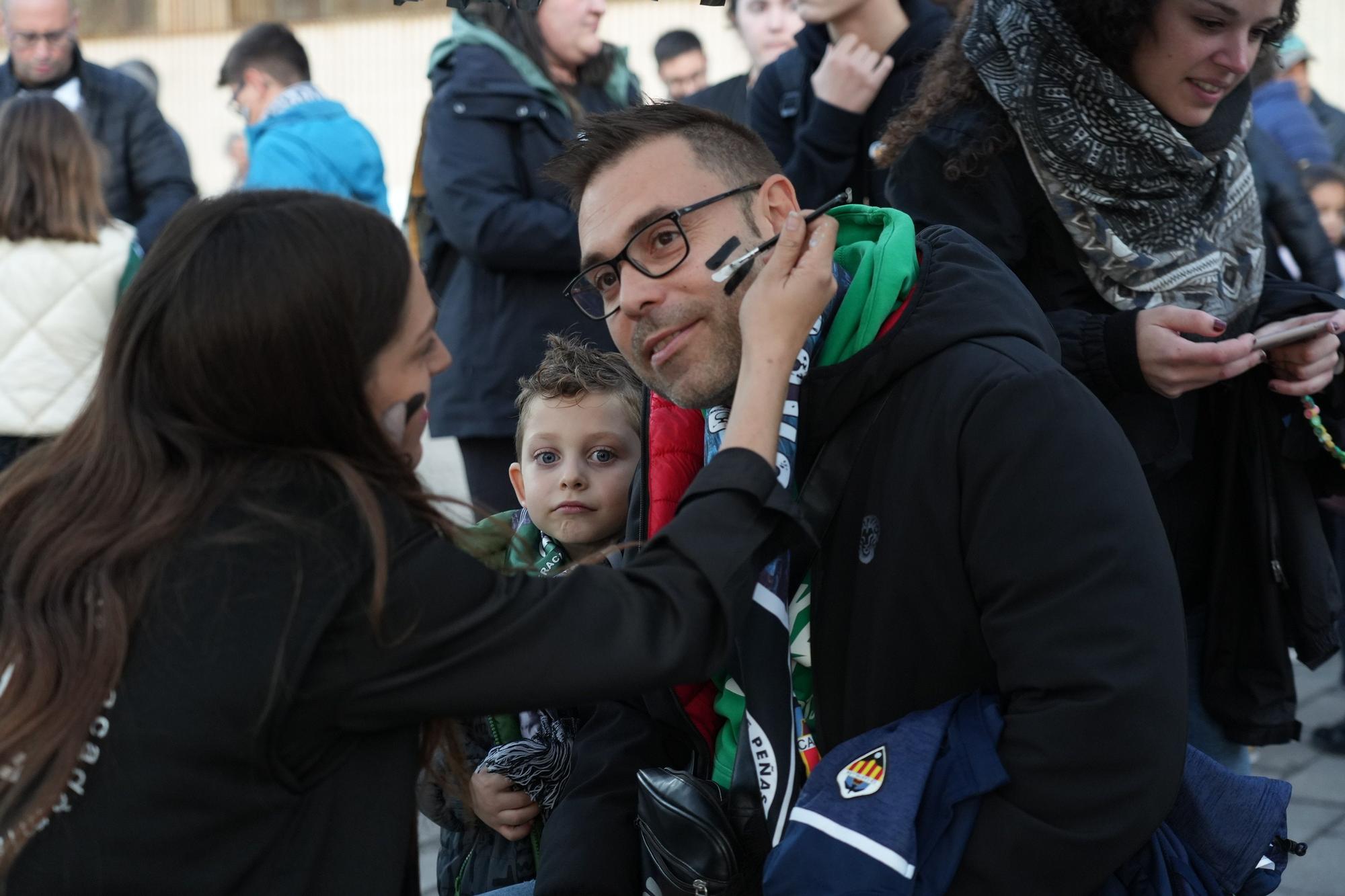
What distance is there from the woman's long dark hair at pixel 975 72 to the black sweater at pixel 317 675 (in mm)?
1182

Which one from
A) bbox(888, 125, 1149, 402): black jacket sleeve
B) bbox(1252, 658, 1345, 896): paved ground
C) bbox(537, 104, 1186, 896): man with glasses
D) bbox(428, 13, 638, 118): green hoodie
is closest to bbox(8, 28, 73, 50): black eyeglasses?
bbox(428, 13, 638, 118): green hoodie

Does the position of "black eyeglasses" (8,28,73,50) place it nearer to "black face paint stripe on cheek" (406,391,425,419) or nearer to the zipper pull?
"black face paint stripe on cheek" (406,391,425,419)

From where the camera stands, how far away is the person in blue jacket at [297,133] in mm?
5074

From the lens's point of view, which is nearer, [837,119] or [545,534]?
[545,534]

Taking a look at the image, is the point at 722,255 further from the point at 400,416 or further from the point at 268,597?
the point at 268,597

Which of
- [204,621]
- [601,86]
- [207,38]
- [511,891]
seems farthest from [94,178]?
[207,38]

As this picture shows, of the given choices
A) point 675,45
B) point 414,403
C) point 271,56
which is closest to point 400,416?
point 414,403

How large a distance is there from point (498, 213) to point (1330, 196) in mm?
3479

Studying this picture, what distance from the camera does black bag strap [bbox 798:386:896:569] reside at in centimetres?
203

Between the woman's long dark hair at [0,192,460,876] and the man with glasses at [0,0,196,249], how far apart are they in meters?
4.16

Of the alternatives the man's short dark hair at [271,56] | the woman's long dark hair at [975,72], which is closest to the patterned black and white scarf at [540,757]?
the woman's long dark hair at [975,72]

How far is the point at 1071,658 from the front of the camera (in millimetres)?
1830

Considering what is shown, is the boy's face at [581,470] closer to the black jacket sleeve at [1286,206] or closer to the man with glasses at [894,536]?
the man with glasses at [894,536]

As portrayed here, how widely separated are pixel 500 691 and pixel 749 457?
0.41 metres
